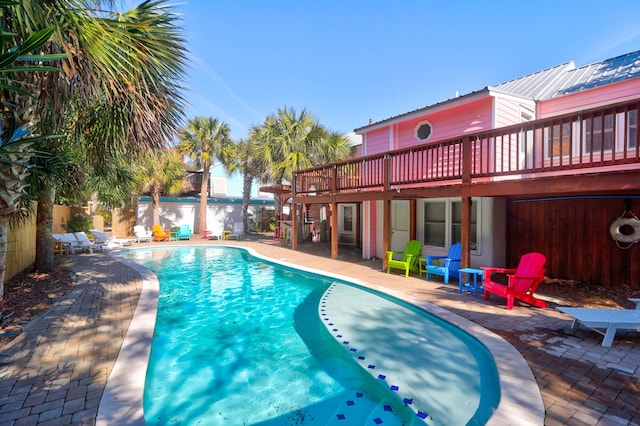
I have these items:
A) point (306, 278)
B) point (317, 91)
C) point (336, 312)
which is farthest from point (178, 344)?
point (317, 91)

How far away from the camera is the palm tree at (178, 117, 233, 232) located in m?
19.5

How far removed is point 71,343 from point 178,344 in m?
1.45

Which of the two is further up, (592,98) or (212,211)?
(592,98)

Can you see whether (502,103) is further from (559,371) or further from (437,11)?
(559,371)

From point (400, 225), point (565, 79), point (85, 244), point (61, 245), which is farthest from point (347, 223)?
point (61, 245)

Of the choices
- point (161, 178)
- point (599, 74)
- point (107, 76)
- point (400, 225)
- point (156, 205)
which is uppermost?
point (599, 74)

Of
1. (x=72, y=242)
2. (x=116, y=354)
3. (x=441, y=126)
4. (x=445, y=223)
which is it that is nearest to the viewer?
(x=116, y=354)

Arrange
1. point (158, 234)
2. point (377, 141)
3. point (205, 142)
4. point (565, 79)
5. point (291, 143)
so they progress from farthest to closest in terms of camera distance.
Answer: point (205, 142)
point (158, 234)
point (291, 143)
point (377, 141)
point (565, 79)

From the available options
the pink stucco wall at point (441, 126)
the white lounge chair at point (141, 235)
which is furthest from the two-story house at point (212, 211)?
the pink stucco wall at point (441, 126)

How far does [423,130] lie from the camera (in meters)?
11.1

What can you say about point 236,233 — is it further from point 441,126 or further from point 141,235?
point 441,126

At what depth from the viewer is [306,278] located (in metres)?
9.69

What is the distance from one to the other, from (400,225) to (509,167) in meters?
5.42

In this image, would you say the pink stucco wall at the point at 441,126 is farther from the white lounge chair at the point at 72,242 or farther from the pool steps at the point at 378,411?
the white lounge chair at the point at 72,242
